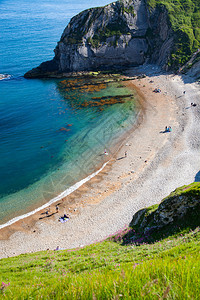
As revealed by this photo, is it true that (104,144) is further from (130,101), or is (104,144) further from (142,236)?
(142,236)

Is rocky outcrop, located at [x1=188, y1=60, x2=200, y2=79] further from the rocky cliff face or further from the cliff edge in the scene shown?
the rocky cliff face

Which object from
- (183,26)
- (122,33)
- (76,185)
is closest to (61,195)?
(76,185)

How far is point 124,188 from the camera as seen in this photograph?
3475 cm

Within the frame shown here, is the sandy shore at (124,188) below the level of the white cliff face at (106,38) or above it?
below

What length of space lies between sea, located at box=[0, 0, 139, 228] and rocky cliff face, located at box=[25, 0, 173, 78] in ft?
45.3

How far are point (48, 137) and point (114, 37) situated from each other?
56785 mm

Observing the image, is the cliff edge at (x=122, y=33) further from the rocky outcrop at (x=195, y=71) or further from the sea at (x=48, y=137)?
the rocky outcrop at (x=195, y=71)

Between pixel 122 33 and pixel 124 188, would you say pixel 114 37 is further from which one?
pixel 124 188

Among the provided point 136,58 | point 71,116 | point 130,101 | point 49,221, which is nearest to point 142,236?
point 49,221

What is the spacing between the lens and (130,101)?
63.8m

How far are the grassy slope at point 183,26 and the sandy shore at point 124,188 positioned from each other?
29864 mm

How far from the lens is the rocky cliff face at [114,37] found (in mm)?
84562

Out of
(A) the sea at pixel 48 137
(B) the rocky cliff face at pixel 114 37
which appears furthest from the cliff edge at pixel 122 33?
(A) the sea at pixel 48 137

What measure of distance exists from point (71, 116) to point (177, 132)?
88.5 feet
